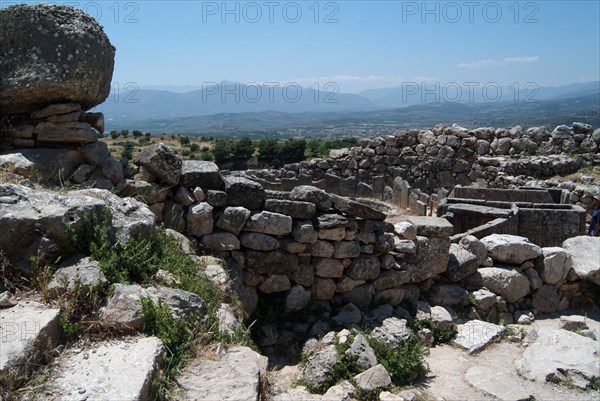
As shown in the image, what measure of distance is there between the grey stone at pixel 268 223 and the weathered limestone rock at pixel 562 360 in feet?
10.8

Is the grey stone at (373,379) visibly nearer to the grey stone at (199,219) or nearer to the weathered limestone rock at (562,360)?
the weathered limestone rock at (562,360)

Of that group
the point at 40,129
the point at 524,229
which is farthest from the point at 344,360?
the point at 524,229

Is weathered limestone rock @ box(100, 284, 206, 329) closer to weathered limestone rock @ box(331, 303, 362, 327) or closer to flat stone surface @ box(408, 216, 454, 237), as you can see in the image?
weathered limestone rock @ box(331, 303, 362, 327)

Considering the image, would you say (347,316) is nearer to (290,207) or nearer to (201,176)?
(290,207)

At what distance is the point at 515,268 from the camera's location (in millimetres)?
8000

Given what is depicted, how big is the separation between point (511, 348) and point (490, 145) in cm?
1359

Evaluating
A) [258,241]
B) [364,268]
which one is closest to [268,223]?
[258,241]

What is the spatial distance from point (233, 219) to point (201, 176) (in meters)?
0.72

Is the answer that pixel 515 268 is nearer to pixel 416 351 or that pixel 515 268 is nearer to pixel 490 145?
pixel 416 351

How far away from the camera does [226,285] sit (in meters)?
5.94

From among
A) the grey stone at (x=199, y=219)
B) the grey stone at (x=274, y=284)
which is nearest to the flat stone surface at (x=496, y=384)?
the grey stone at (x=274, y=284)

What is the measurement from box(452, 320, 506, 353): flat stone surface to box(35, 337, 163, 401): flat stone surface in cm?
430

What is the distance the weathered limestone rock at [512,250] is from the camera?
7.97m

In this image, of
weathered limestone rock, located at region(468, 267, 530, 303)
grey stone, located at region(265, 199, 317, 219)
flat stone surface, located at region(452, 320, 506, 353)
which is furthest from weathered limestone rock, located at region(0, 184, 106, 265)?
weathered limestone rock, located at region(468, 267, 530, 303)
